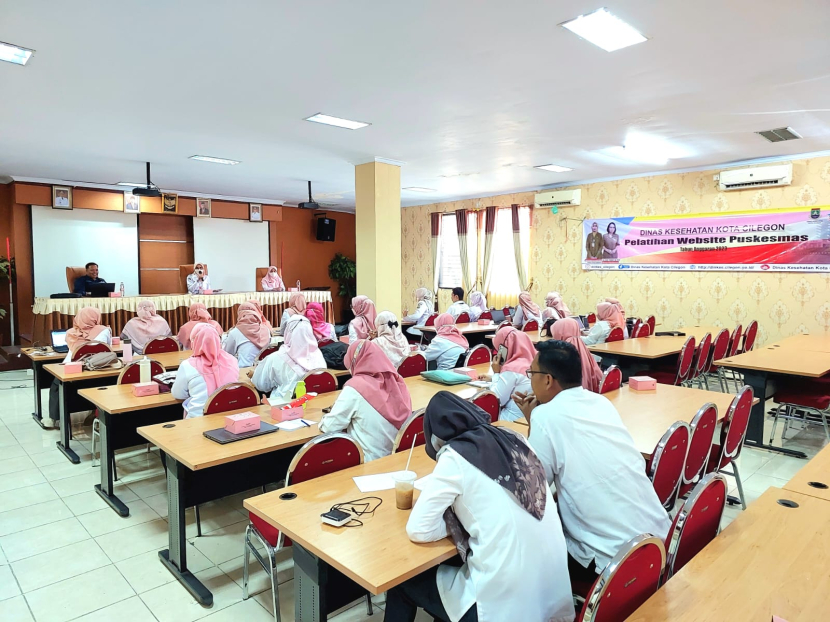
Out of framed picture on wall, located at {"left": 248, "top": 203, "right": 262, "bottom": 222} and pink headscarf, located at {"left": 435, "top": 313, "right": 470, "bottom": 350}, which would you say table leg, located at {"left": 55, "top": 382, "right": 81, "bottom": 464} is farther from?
framed picture on wall, located at {"left": 248, "top": 203, "right": 262, "bottom": 222}

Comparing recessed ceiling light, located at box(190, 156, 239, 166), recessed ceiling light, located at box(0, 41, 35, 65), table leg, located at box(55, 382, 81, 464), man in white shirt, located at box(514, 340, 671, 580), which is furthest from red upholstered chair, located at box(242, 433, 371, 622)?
recessed ceiling light, located at box(190, 156, 239, 166)

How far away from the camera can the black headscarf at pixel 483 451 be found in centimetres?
163

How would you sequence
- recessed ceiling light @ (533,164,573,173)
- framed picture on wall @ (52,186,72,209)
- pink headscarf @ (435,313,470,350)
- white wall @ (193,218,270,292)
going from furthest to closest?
1. white wall @ (193,218,270,292)
2. framed picture on wall @ (52,186,72,209)
3. recessed ceiling light @ (533,164,573,173)
4. pink headscarf @ (435,313,470,350)


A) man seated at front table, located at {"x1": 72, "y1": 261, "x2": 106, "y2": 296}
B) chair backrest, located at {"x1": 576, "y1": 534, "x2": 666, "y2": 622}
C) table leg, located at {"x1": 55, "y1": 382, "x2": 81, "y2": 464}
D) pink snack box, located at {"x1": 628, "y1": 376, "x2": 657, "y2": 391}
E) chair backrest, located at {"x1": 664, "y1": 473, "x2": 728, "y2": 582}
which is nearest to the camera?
chair backrest, located at {"x1": 576, "y1": 534, "x2": 666, "y2": 622}

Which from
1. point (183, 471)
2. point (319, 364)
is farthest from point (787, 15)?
point (183, 471)

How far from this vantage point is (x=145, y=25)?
131 inches

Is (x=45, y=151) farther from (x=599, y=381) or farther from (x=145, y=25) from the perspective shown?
(x=599, y=381)

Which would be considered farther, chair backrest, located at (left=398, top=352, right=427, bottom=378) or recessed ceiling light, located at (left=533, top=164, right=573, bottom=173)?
recessed ceiling light, located at (left=533, top=164, right=573, bottom=173)

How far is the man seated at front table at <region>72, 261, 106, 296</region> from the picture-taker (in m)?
9.36

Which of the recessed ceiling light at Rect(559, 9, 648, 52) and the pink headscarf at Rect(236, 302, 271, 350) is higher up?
the recessed ceiling light at Rect(559, 9, 648, 52)

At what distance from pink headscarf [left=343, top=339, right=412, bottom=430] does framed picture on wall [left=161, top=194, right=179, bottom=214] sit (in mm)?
9264

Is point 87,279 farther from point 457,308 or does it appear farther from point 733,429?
point 733,429

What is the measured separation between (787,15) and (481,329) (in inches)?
201

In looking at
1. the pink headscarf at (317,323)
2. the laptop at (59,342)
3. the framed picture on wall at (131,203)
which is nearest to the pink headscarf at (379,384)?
the pink headscarf at (317,323)
